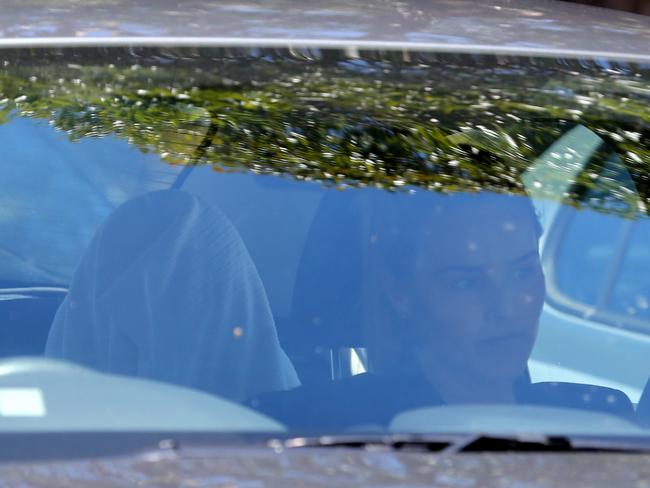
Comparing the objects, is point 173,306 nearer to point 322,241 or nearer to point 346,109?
point 322,241

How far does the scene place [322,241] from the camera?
1.70 m

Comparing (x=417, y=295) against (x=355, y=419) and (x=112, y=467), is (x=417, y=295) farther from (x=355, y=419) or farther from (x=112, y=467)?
(x=112, y=467)

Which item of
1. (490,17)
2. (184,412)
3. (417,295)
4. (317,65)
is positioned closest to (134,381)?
(184,412)

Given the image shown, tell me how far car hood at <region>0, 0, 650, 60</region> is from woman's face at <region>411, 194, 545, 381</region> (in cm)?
37

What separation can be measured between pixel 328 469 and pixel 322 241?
50 cm

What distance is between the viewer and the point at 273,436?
1.39m

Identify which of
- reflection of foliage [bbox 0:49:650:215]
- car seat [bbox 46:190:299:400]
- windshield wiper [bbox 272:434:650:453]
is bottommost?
windshield wiper [bbox 272:434:650:453]

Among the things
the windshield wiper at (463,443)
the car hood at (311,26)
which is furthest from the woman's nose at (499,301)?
the car hood at (311,26)

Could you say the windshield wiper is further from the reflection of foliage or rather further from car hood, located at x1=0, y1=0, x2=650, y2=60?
car hood, located at x1=0, y1=0, x2=650, y2=60

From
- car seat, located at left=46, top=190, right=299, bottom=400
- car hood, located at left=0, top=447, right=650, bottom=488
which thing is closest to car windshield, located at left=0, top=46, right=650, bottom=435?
car seat, located at left=46, top=190, right=299, bottom=400

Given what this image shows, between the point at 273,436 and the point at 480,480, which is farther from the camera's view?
the point at 273,436

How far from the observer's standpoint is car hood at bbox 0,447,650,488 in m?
1.23

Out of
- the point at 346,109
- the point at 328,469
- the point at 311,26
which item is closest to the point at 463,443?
the point at 328,469

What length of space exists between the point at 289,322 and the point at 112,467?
44 centimetres
